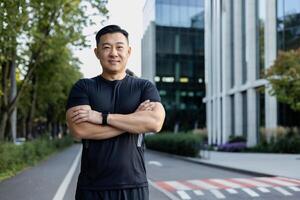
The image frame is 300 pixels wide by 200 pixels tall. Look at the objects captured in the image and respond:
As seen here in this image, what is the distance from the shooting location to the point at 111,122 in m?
3.26

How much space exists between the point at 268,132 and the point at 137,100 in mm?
38033

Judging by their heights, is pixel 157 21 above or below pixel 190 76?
above

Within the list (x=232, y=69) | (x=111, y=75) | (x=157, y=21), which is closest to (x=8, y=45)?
(x=111, y=75)

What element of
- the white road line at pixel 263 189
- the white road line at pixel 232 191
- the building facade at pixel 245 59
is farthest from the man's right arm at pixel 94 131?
the building facade at pixel 245 59

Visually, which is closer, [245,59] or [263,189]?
[263,189]

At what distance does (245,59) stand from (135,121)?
46.3 meters

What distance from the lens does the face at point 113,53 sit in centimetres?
345

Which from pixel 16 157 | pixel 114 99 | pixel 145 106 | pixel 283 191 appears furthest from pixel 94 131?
pixel 16 157

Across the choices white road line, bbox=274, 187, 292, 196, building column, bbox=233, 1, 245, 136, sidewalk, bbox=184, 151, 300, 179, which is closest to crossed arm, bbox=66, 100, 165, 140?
white road line, bbox=274, 187, 292, 196

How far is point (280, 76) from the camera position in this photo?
2847cm

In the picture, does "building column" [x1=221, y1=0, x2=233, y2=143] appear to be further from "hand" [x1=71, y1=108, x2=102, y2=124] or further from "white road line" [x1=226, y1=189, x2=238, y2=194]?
"hand" [x1=71, y1=108, x2=102, y2=124]

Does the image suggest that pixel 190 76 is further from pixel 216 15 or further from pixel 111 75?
pixel 111 75

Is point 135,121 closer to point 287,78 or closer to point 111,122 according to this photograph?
point 111,122

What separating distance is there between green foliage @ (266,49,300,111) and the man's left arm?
24.3 meters
